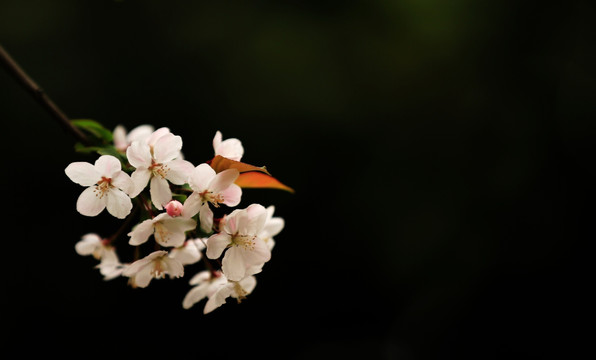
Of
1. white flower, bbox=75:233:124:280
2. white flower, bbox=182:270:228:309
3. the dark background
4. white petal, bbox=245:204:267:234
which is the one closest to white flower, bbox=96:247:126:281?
white flower, bbox=75:233:124:280

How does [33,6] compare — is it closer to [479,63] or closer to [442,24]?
[442,24]

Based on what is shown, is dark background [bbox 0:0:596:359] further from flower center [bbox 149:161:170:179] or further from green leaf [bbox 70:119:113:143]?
flower center [bbox 149:161:170:179]

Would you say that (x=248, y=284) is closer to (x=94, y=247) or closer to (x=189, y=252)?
(x=189, y=252)

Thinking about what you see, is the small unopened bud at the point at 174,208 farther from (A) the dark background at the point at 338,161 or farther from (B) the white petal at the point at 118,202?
(A) the dark background at the point at 338,161

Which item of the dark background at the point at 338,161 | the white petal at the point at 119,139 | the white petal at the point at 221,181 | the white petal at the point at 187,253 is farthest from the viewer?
the dark background at the point at 338,161

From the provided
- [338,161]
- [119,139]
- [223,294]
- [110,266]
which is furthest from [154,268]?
[338,161]

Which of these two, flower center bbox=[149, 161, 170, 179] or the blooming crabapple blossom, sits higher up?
flower center bbox=[149, 161, 170, 179]

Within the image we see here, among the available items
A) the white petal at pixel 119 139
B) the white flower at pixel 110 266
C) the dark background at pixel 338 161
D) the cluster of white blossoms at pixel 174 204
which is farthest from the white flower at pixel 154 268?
the dark background at pixel 338 161
